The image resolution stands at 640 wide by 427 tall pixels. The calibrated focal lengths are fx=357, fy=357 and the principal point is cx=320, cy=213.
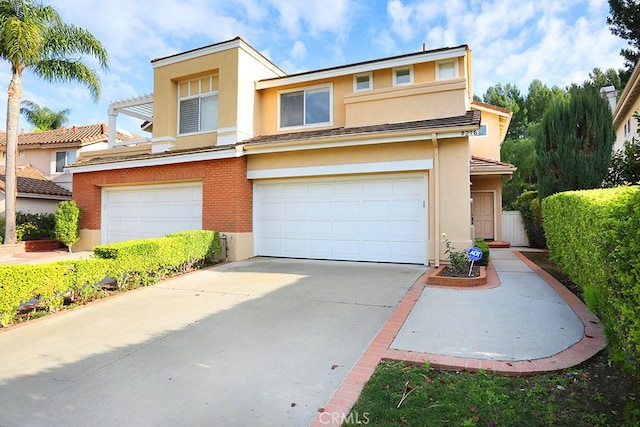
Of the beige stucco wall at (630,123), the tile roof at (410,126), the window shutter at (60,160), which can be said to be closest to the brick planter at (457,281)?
the tile roof at (410,126)

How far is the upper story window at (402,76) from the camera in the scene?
12172 millimetres

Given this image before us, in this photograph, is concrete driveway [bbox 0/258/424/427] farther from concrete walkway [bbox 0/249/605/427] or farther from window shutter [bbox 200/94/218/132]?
window shutter [bbox 200/94/218/132]

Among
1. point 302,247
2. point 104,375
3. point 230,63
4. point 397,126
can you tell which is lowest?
point 104,375

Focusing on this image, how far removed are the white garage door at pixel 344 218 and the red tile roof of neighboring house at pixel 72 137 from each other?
18178 mm

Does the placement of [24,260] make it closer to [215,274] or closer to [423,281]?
[215,274]

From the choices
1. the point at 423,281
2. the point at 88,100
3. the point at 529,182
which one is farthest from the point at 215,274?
the point at 529,182

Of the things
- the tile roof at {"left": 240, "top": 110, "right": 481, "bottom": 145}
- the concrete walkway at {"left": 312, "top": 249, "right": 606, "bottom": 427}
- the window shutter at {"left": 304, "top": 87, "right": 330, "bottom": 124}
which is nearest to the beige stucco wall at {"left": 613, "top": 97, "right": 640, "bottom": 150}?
→ the tile roof at {"left": 240, "top": 110, "right": 481, "bottom": 145}

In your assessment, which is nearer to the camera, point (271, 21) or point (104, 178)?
point (271, 21)

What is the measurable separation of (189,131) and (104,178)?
3902 mm

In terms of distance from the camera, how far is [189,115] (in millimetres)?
13906

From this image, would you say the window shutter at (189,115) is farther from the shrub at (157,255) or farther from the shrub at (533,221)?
the shrub at (533,221)

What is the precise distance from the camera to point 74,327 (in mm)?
5594
